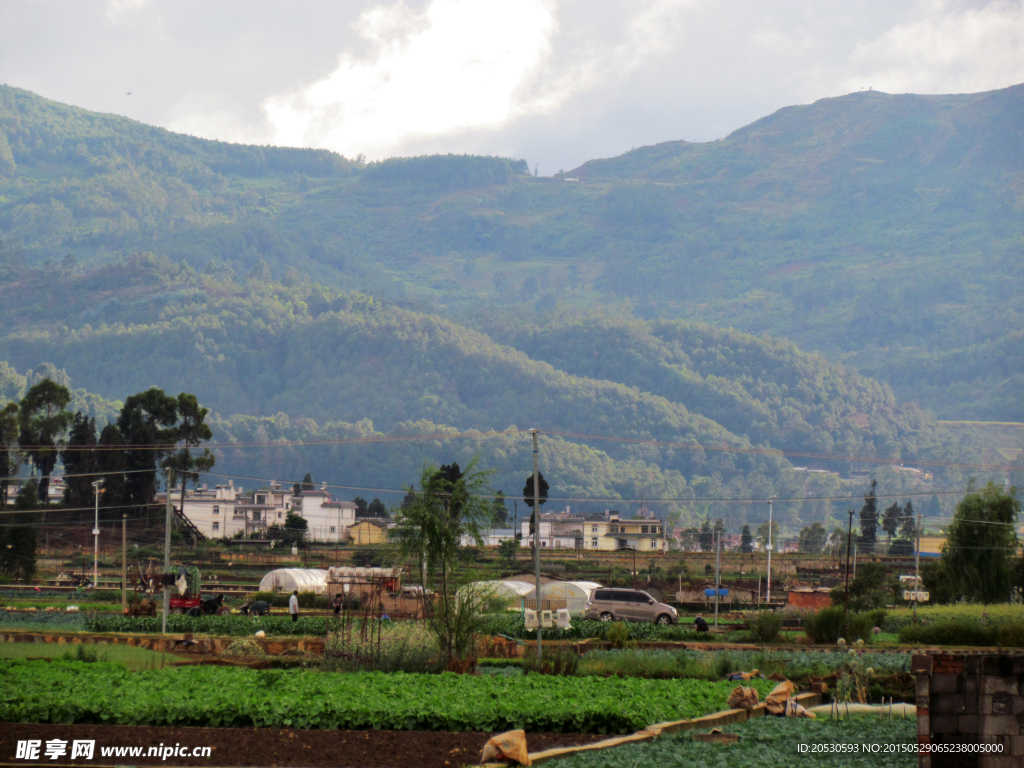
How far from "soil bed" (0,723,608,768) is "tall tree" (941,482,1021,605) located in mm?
51332

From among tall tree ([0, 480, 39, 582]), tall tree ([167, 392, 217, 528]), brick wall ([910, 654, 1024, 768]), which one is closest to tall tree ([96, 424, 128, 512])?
tall tree ([167, 392, 217, 528])

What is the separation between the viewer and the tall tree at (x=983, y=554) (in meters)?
61.2

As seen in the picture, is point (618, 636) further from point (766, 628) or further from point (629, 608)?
point (629, 608)

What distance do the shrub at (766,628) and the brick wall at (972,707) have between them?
88.7ft

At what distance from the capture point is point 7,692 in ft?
57.0

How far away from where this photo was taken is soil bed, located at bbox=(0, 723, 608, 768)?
14.5m

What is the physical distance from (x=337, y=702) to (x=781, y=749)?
699cm

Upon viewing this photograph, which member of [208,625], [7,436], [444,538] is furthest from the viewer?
[7,436]

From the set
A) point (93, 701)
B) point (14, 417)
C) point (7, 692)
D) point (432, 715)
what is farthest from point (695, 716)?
point (14, 417)

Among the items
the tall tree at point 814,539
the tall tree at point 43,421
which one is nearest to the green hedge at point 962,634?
the tall tree at point 43,421

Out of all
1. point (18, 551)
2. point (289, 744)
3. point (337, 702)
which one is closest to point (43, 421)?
point (18, 551)

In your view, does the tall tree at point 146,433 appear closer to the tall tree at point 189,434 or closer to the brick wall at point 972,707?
the tall tree at point 189,434

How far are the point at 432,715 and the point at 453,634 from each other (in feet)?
25.1

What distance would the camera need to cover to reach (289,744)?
15562 millimetres
